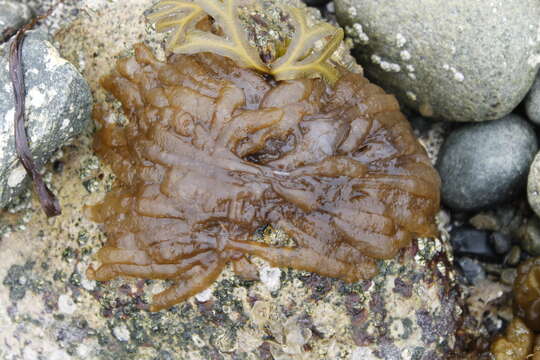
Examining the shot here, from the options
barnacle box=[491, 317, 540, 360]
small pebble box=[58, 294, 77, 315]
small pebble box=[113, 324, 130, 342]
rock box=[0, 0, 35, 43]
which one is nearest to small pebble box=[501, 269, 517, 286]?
barnacle box=[491, 317, 540, 360]

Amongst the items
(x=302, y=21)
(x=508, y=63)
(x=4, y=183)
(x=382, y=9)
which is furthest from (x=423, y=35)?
(x=4, y=183)

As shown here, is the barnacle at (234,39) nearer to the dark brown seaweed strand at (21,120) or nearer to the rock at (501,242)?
the dark brown seaweed strand at (21,120)

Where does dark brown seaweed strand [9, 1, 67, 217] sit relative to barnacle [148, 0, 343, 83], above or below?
below

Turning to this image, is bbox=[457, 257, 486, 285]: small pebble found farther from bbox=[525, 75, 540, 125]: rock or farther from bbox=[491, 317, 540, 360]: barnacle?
bbox=[525, 75, 540, 125]: rock

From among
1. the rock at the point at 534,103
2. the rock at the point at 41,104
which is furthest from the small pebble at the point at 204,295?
the rock at the point at 534,103

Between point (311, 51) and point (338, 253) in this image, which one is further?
point (311, 51)

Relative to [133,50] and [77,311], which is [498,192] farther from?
[77,311]

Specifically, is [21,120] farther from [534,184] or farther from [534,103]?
[534,103]

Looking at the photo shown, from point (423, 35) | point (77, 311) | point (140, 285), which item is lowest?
point (77, 311)
